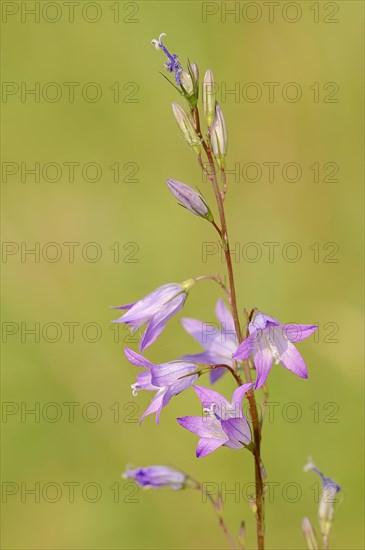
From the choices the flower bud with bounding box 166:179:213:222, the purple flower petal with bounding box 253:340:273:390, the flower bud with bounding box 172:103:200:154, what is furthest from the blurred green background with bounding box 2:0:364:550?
the flower bud with bounding box 172:103:200:154

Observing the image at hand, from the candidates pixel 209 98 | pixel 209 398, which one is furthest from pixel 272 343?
pixel 209 98

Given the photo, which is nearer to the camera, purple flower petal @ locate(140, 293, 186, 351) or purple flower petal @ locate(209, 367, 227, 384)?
purple flower petal @ locate(140, 293, 186, 351)

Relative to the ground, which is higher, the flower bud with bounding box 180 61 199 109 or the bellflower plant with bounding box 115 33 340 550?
the flower bud with bounding box 180 61 199 109

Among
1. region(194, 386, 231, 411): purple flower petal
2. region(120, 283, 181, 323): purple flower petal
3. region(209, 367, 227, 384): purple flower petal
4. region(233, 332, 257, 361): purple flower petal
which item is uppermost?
region(120, 283, 181, 323): purple flower petal

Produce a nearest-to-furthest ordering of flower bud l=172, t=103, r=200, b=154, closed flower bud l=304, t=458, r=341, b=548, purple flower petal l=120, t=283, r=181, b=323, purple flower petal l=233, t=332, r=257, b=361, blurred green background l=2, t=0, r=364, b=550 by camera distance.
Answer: purple flower petal l=233, t=332, r=257, b=361, flower bud l=172, t=103, r=200, b=154, purple flower petal l=120, t=283, r=181, b=323, closed flower bud l=304, t=458, r=341, b=548, blurred green background l=2, t=0, r=364, b=550

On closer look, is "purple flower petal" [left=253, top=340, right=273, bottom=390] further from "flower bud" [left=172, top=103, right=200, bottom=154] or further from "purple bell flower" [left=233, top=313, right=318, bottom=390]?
"flower bud" [left=172, top=103, right=200, bottom=154]

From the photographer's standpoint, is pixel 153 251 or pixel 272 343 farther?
pixel 153 251

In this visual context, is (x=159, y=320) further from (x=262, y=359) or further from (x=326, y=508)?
(x=326, y=508)
